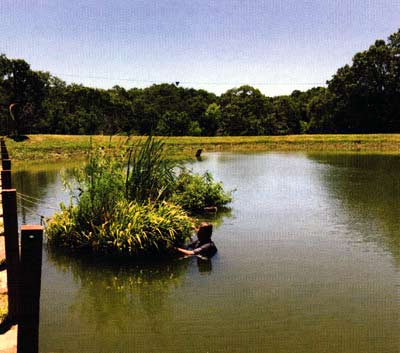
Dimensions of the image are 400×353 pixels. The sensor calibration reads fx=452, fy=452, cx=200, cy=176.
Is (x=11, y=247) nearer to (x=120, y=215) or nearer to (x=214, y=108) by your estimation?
(x=120, y=215)

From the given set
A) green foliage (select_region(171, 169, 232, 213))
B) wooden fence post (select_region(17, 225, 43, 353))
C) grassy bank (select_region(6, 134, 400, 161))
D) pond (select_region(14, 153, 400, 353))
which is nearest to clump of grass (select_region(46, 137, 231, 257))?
pond (select_region(14, 153, 400, 353))

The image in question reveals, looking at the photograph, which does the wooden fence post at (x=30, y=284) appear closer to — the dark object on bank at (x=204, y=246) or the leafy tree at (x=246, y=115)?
the dark object on bank at (x=204, y=246)

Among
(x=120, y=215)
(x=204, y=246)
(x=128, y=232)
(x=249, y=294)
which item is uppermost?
(x=120, y=215)

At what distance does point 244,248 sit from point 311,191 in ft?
33.3

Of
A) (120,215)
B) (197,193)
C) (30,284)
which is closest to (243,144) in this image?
(197,193)

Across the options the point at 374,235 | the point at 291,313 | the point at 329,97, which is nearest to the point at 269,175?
the point at 374,235

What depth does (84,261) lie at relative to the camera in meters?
10.1

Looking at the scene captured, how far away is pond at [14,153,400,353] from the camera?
6.39 metres

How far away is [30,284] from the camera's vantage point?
11.4 ft

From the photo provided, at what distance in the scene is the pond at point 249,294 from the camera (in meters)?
6.39

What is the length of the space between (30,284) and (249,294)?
210 inches

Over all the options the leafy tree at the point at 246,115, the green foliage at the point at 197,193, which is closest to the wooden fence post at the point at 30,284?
the green foliage at the point at 197,193

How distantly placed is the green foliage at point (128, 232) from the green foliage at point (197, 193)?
4199 mm

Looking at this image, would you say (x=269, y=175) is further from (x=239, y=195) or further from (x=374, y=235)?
(x=374, y=235)
